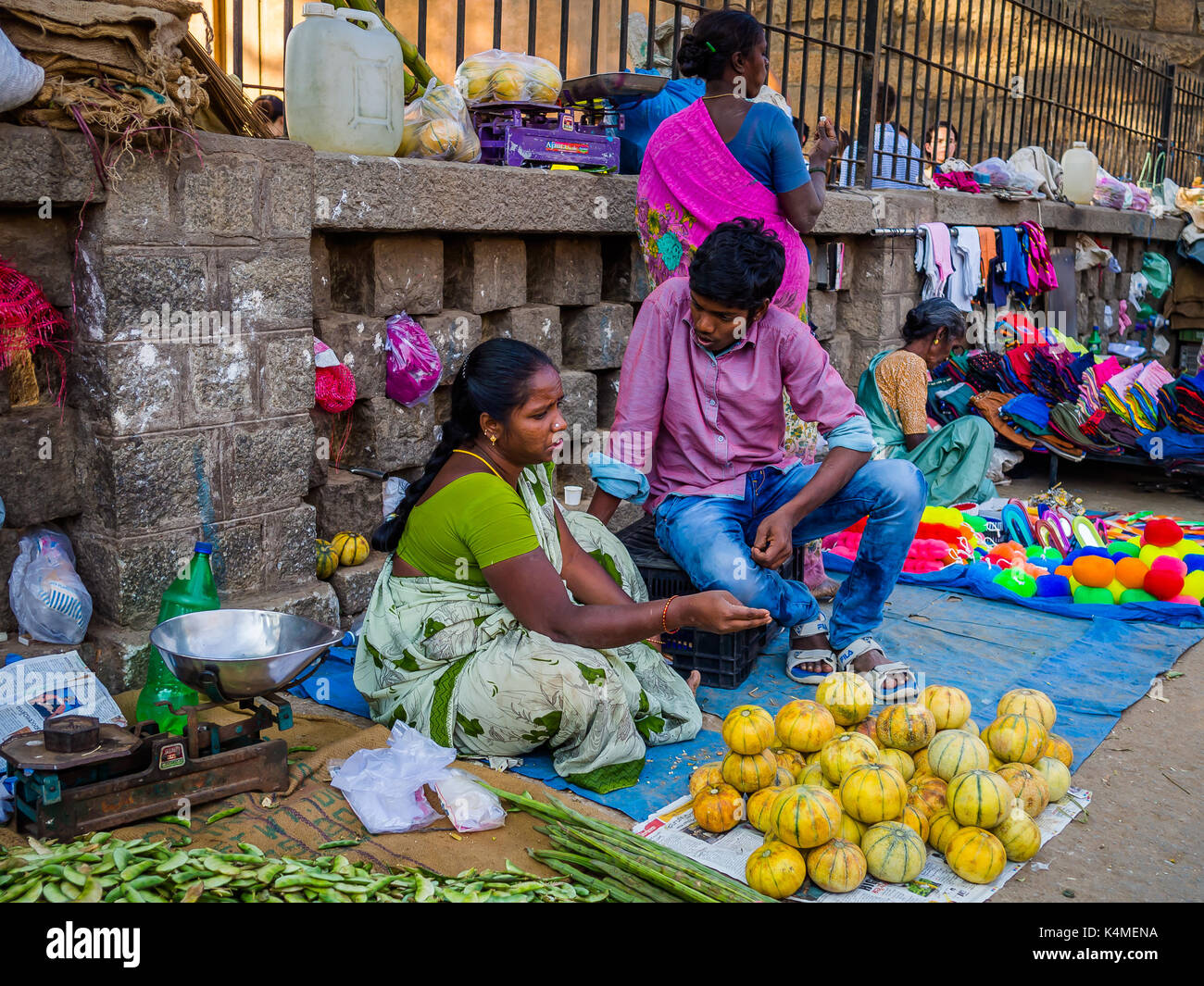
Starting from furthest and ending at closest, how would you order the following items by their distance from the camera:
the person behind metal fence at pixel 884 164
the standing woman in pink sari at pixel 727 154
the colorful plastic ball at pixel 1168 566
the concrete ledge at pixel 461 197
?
1. the person behind metal fence at pixel 884 164
2. the colorful plastic ball at pixel 1168 566
3. the standing woman in pink sari at pixel 727 154
4. the concrete ledge at pixel 461 197

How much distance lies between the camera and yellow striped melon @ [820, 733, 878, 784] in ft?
8.94

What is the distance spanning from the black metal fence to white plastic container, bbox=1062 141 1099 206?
1.07 feet

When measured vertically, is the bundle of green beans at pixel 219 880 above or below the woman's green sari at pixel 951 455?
below

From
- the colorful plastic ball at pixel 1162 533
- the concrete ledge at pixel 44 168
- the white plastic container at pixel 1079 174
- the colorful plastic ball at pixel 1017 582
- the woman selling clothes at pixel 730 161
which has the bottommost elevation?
the colorful plastic ball at pixel 1017 582

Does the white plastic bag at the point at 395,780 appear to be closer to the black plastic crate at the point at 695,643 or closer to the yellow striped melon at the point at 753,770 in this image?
the yellow striped melon at the point at 753,770

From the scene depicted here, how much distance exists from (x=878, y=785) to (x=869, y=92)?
18.1ft

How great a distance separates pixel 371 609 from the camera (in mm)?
3221

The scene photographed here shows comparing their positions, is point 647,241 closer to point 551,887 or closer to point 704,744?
point 704,744

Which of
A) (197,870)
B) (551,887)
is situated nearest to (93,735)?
(197,870)

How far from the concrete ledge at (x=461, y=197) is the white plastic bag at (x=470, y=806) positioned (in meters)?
2.06

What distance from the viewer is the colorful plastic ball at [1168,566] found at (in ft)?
15.6

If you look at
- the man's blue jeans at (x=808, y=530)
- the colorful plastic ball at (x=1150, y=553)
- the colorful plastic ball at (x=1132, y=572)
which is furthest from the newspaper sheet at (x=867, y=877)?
the colorful plastic ball at (x=1150, y=553)

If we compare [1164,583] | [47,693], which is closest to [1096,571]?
[1164,583]

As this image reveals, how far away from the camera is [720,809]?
2.77 meters
